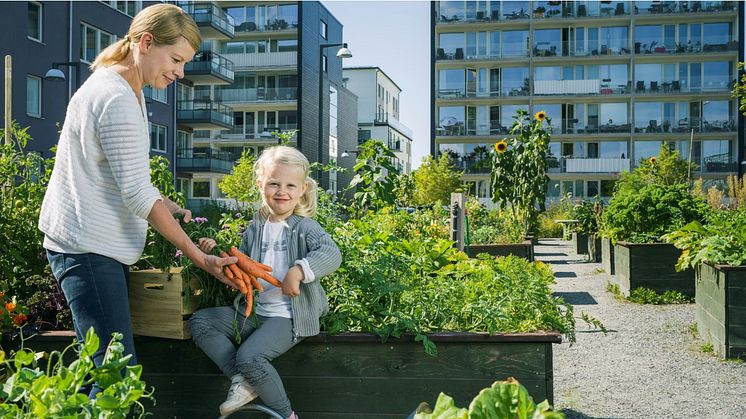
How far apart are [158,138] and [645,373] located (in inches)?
1432

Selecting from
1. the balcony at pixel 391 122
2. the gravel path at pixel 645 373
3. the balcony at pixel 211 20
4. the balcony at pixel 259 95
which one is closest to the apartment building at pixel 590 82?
the balcony at pixel 259 95

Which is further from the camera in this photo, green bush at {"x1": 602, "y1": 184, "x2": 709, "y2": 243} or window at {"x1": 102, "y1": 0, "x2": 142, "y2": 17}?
window at {"x1": 102, "y1": 0, "x2": 142, "y2": 17}

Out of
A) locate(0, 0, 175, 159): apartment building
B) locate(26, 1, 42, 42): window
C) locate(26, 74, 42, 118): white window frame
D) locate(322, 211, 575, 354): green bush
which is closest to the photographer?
locate(322, 211, 575, 354): green bush

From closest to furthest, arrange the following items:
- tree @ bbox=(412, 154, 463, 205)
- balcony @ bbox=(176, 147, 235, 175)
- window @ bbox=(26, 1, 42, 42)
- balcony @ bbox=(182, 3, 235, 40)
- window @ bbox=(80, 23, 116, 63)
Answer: window @ bbox=(26, 1, 42, 42), window @ bbox=(80, 23, 116, 63), tree @ bbox=(412, 154, 463, 205), balcony @ bbox=(176, 147, 235, 175), balcony @ bbox=(182, 3, 235, 40)

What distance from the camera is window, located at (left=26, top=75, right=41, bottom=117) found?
92.1ft

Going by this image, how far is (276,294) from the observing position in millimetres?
3662

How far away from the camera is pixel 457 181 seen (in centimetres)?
4538

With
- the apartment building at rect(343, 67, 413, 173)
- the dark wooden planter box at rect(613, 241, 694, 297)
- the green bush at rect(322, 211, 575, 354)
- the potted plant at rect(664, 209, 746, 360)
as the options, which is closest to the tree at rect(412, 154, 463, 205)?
the dark wooden planter box at rect(613, 241, 694, 297)

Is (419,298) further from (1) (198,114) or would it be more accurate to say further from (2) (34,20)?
(1) (198,114)

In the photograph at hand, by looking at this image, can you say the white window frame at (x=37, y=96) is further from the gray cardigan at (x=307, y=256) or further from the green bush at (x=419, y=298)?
the gray cardigan at (x=307, y=256)

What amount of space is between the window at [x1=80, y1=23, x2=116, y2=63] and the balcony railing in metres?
21.5

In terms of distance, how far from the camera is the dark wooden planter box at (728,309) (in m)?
6.43

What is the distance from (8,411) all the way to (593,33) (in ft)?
177

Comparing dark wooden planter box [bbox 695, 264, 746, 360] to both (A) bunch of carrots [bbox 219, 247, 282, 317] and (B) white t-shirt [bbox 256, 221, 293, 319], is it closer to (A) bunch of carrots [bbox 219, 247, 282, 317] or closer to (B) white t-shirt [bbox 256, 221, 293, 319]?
(B) white t-shirt [bbox 256, 221, 293, 319]
